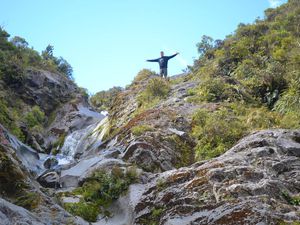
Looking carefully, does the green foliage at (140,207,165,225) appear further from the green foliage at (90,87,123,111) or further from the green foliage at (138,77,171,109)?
the green foliage at (90,87,123,111)

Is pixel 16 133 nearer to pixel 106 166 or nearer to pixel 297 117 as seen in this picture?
pixel 106 166

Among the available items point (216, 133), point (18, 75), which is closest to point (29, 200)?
point (216, 133)

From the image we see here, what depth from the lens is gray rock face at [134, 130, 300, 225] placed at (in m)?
7.71

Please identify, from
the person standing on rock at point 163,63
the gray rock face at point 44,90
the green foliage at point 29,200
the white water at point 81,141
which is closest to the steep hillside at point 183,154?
the green foliage at point 29,200

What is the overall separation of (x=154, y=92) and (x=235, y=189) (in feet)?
44.0

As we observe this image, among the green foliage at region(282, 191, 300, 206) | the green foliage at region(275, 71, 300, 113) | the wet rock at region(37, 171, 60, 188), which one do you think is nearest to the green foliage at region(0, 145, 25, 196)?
the wet rock at region(37, 171, 60, 188)

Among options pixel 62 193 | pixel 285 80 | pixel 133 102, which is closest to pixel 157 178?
pixel 62 193

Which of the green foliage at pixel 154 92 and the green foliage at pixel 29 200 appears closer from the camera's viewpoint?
the green foliage at pixel 29 200

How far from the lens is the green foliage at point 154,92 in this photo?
69.8 feet

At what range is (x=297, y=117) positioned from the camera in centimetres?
1455

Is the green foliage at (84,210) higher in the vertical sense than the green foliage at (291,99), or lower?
lower

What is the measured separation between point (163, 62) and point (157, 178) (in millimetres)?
15316

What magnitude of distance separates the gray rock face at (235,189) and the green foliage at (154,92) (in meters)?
10.3

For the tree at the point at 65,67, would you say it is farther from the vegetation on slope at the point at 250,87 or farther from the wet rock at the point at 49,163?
the wet rock at the point at 49,163
